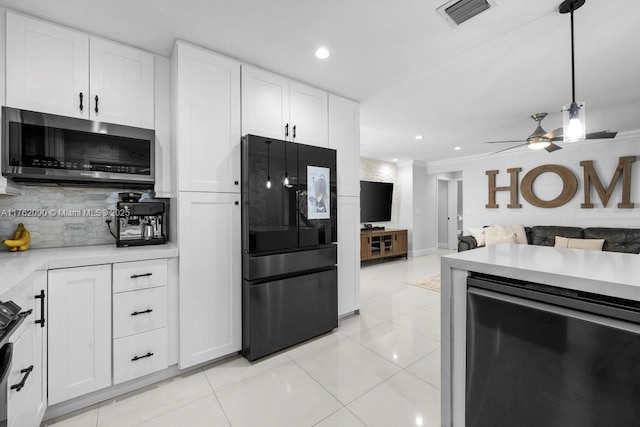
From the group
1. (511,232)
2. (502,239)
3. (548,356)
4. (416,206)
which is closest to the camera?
(548,356)

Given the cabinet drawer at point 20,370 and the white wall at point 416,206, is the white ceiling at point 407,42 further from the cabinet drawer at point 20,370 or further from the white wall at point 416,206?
the white wall at point 416,206

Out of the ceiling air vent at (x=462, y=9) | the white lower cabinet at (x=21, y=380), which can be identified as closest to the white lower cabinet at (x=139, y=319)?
the white lower cabinet at (x=21, y=380)

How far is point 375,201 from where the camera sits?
22.4 ft

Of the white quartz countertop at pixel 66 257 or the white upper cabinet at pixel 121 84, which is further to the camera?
the white upper cabinet at pixel 121 84

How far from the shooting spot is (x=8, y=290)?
1.11m

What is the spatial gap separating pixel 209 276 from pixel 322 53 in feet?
6.71

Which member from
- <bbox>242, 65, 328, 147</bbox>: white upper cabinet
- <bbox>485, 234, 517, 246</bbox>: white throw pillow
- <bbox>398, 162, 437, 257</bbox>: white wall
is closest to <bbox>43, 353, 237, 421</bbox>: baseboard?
<bbox>242, 65, 328, 147</bbox>: white upper cabinet

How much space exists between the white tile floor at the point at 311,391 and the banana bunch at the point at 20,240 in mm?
1179

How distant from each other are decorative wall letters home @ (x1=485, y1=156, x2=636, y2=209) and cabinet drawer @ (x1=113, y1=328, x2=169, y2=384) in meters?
6.75

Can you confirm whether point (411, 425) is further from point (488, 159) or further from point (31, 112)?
point (488, 159)

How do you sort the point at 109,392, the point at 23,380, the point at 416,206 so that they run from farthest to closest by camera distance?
the point at 416,206
the point at 109,392
the point at 23,380

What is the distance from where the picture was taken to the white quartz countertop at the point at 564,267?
928 mm

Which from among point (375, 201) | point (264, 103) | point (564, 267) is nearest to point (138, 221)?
point (264, 103)

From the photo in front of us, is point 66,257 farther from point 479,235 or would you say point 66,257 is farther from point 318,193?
point 479,235
